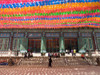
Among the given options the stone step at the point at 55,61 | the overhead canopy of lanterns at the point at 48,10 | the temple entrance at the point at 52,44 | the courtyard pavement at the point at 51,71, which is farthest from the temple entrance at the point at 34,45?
the courtyard pavement at the point at 51,71

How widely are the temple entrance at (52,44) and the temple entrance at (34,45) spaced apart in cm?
208

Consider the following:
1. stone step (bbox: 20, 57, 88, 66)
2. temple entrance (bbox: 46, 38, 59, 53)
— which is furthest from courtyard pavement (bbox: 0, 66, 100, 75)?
temple entrance (bbox: 46, 38, 59, 53)

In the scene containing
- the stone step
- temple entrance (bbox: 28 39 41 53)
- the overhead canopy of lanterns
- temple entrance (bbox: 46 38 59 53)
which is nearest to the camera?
the overhead canopy of lanterns

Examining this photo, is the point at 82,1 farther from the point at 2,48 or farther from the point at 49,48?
the point at 2,48

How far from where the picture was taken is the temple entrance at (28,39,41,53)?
20.7 meters

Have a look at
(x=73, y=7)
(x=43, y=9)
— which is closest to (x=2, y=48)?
(x=43, y=9)

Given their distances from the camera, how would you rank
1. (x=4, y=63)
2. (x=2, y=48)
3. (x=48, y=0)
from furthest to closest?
(x=2, y=48), (x=4, y=63), (x=48, y=0)

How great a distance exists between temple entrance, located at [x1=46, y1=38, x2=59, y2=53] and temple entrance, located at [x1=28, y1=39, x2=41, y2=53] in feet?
6.83

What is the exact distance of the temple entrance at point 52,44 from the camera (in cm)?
2084

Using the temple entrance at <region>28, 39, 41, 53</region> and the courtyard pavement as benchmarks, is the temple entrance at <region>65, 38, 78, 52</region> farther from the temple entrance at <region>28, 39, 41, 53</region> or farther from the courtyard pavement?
the courtyard pavement

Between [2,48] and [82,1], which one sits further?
[2,48]

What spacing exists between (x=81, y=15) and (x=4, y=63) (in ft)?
43.3

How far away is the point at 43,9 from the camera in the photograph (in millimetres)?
11016

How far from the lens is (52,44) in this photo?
21.0m
